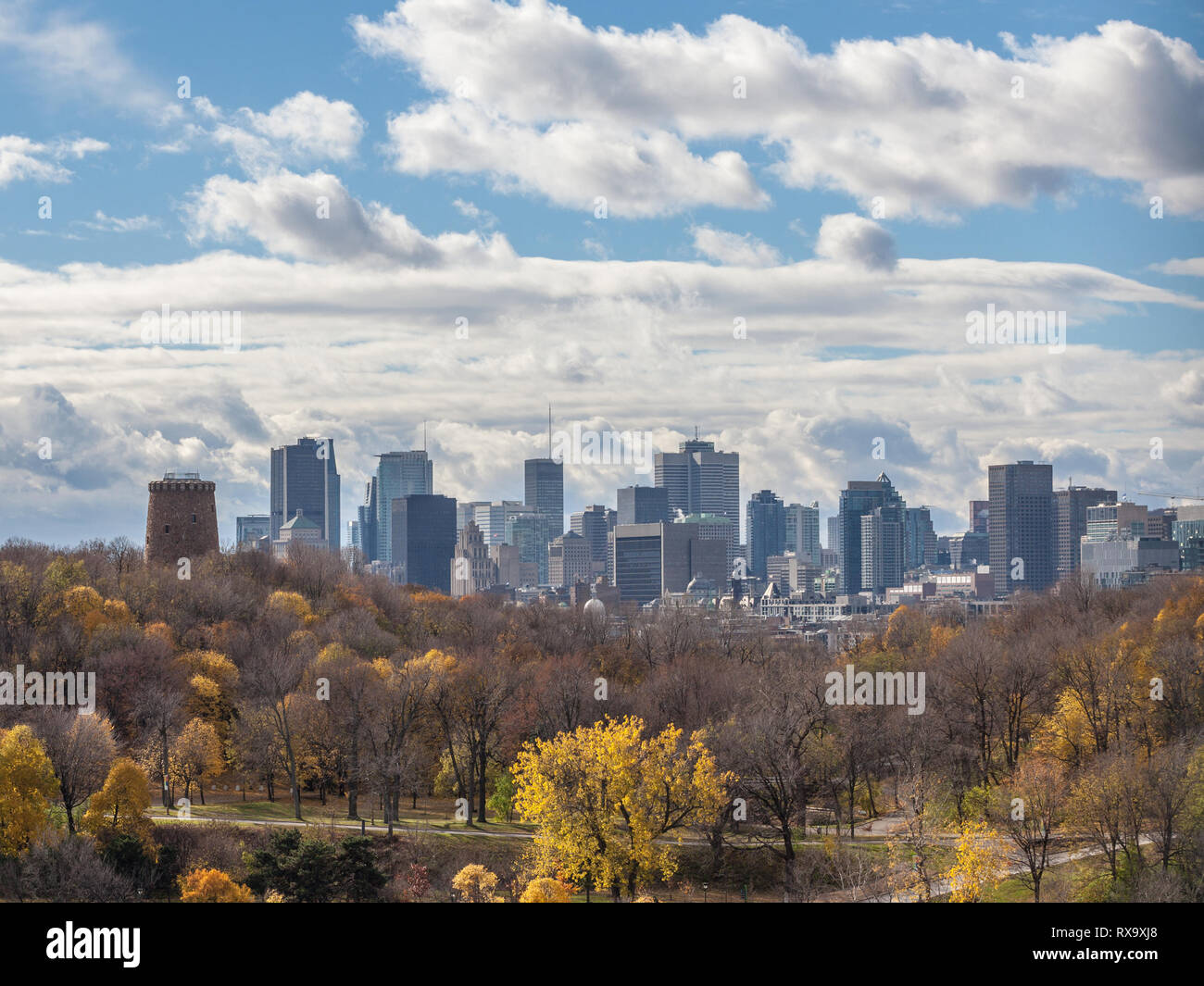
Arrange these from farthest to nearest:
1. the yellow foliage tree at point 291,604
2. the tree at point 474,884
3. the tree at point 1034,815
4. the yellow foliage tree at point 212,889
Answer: the yellow foliage tree at point 291,604 < the tree at point 1034,815 < the tree at point 474,884 < the yellow foliage tree at point 212,889

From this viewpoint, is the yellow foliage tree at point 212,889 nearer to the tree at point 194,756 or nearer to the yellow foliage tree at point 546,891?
the yellow foliage tree at point 546,891

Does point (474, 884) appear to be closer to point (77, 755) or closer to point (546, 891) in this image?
point (546, 891)

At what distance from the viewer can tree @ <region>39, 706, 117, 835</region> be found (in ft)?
141

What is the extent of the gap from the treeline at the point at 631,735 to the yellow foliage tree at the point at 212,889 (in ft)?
14.8

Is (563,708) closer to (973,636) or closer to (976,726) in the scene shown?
(976,726)

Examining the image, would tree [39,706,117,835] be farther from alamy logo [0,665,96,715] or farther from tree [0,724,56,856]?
alamy logo [0,665,96,715]

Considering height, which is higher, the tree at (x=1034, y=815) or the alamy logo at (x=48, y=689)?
the alamy logo at (x=48, y=689)

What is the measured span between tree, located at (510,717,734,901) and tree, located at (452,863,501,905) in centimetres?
164

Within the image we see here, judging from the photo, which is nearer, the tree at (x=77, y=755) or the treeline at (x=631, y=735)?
the treeline at (x=631, y=735)

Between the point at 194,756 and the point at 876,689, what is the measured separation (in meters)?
32.9

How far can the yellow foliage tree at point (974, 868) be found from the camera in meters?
32.7
